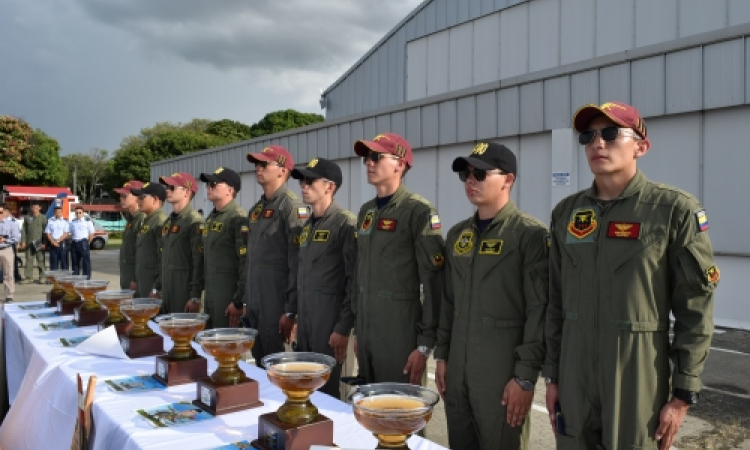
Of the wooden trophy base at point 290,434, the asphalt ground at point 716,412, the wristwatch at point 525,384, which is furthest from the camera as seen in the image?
the asphalt ground at point 716,412

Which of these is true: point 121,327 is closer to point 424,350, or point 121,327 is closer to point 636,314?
point 424,350

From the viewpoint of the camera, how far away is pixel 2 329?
3994 mm

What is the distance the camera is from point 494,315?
8.18 feet

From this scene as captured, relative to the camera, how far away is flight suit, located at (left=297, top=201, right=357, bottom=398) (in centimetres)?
359

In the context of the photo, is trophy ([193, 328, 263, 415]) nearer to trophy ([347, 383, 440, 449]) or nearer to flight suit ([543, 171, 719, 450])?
trophy ([347, 383, 440, 449])

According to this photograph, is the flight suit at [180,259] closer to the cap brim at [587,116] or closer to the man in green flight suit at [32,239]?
the cap brim at [587,116]

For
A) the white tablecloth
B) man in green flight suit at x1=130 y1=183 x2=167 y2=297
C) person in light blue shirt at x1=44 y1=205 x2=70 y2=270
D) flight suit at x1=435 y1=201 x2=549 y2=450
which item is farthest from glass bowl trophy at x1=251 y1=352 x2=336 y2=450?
person in light blue shirt at x1=44 y1=205 x2=70 y2=270

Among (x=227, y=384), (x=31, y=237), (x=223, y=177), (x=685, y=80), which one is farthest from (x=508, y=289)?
(x=31, y=237)

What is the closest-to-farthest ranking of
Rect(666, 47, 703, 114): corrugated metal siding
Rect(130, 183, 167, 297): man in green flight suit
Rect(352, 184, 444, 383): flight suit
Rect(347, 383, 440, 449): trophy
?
Rect(347, 383, 440, 449): trophy
Rect(352, 184, 444, 383): flight suit
Rect(130, 183, 167, 297): man in green flight suit
Rect(666, 47, 703, 114): corrugated metal siding

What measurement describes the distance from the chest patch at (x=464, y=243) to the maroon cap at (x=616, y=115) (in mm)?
757

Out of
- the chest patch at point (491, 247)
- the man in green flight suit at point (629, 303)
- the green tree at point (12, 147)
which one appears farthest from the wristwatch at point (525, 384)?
the green tree at point (12, 147)

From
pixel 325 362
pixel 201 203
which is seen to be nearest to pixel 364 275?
A: pixel 325 362

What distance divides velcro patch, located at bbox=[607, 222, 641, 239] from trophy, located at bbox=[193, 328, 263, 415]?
1.40 meters

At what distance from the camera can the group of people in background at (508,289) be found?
1928mm
